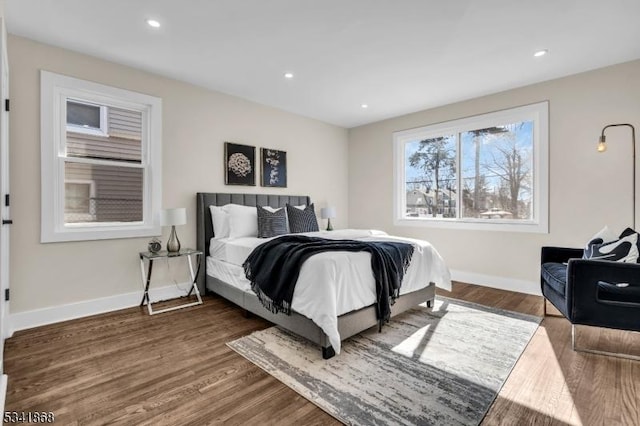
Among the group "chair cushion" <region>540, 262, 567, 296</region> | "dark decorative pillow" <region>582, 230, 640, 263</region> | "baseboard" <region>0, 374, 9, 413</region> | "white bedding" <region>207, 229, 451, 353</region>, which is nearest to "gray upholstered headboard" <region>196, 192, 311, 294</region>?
"white bedding" <region>207, 229, 451, 353</region>

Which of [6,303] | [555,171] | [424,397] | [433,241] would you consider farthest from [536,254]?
[6,303]

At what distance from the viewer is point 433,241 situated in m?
4.87

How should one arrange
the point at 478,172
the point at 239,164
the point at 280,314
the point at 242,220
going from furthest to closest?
the point at 478,172, the point at 239,164, the point at 242,220, the point at 280,314

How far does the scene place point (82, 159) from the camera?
3.19 metres

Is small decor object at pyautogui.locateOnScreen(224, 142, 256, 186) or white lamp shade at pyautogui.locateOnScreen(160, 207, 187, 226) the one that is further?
small decor object at pyautogui.locateOnScreen(224, 142, 256, 186)

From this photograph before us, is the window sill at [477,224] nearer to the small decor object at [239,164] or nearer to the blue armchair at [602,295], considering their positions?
the blue armchair at [602,295]

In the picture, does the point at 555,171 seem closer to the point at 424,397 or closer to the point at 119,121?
the point at 424,397

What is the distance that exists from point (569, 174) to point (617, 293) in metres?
1.75

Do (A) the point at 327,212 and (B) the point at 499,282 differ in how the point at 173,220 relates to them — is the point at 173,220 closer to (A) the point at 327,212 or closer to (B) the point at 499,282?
(A) the point at 327,212

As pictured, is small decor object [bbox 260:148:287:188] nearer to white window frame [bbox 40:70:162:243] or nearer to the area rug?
white window frame [bbox 40:70:162:243]

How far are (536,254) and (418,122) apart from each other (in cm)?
252

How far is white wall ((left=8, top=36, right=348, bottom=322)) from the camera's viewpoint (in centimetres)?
280

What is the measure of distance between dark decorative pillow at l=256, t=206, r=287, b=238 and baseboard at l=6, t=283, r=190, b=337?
48.0 inches

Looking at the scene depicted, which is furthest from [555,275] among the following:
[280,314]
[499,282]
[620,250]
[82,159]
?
[82,159]
